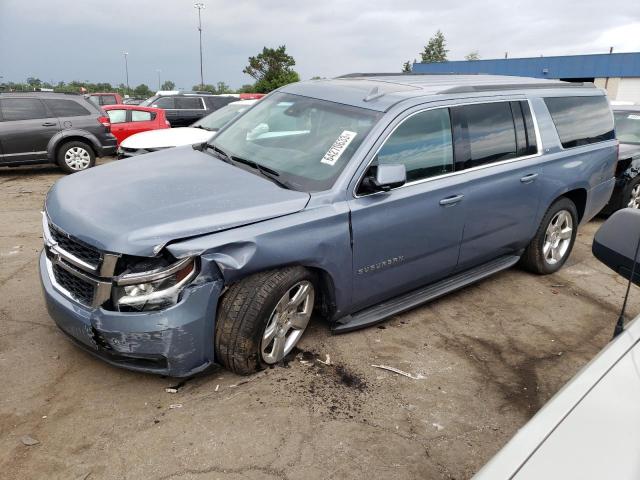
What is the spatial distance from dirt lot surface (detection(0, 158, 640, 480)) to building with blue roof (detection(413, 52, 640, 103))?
30.0 m

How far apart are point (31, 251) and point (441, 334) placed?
13.9ft

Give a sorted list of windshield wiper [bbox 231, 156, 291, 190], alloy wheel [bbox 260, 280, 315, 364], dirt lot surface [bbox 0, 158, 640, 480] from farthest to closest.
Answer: windshield wiper [bbox 231, 156, 291, 190], alloy wheel [bbox 260, 280, 315, 364], dirt lot surface [bbox 0, 158, 640, 480]

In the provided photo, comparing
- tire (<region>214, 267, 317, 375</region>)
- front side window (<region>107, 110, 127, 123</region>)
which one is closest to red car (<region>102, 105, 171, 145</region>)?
front side window (<region>107, 110, 127, 123</region>)

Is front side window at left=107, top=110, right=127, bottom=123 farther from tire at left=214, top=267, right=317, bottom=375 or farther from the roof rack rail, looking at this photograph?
tire at left=214, top=267, right=317, bottom=375

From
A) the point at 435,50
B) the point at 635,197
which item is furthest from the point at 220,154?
the point at 435,50

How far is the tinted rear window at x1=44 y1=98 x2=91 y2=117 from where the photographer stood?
10.1 metres

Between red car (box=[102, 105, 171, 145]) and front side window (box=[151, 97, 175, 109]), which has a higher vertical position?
front side window (box=[151, 97, 175, 109])

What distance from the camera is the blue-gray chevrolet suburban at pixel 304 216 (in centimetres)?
273

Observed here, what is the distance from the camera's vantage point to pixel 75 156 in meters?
10.3

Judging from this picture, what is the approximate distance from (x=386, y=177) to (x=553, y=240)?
2.75m

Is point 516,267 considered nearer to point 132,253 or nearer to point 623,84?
point 132,253

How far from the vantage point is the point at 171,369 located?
2822mm

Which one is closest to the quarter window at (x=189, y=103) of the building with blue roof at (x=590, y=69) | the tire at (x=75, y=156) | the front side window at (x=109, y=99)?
the tire at (x=75, y=156)

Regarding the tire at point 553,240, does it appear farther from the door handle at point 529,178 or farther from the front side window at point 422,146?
the front side window at point 422,146
